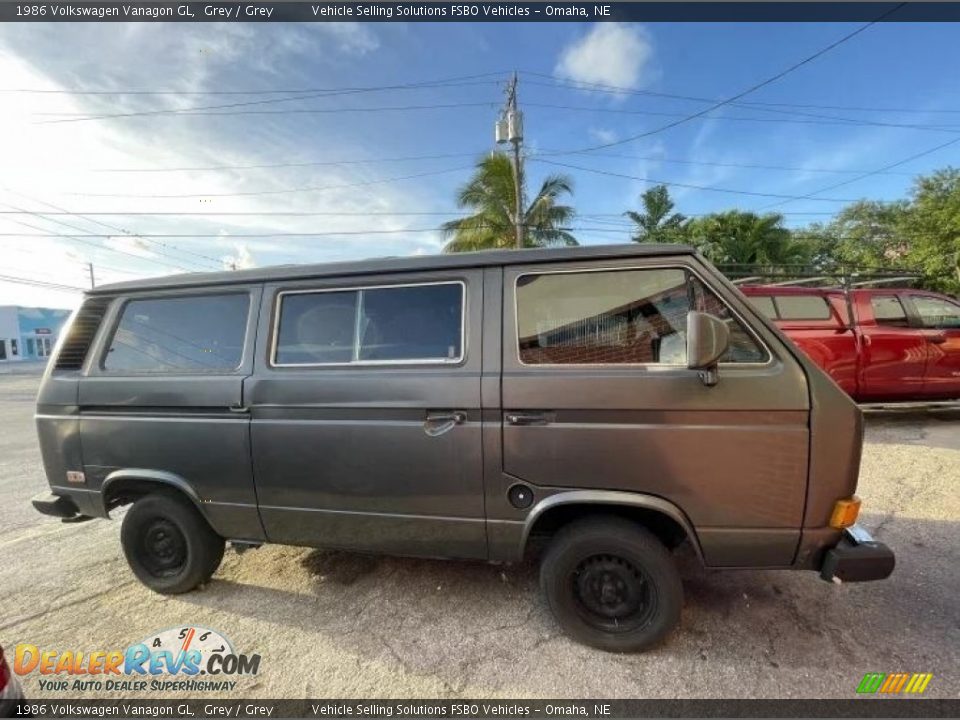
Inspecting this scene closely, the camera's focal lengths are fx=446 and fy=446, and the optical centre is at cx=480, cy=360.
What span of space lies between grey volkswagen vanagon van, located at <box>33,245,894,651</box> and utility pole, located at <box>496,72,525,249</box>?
14323 mm

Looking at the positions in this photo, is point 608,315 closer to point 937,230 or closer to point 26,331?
point 937,230

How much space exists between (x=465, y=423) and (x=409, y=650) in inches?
51.5

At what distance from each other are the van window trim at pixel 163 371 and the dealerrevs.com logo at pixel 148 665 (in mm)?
1583

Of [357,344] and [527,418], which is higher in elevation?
[357,344]

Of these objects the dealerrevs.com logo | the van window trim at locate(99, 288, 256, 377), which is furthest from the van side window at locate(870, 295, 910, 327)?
the dealerrevs.com logo

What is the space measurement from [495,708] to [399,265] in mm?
2335

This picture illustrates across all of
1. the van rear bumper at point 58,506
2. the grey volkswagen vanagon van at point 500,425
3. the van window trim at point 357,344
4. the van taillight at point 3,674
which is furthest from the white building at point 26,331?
the van taillight at point 3,674

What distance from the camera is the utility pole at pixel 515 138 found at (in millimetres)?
16109

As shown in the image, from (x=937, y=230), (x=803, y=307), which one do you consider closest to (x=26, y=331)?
(x=803, y=307)

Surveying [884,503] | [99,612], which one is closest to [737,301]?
[884,503]

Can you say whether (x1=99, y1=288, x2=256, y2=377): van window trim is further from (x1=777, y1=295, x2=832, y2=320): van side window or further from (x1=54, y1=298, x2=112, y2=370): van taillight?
(x1=777, y1=295, x2=832, y2=320): van side window

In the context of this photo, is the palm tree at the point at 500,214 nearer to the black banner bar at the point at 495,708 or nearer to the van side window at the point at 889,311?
the van side window at the point at 889,311

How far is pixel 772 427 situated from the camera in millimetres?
2123

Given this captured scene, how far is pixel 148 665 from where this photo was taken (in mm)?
2465
